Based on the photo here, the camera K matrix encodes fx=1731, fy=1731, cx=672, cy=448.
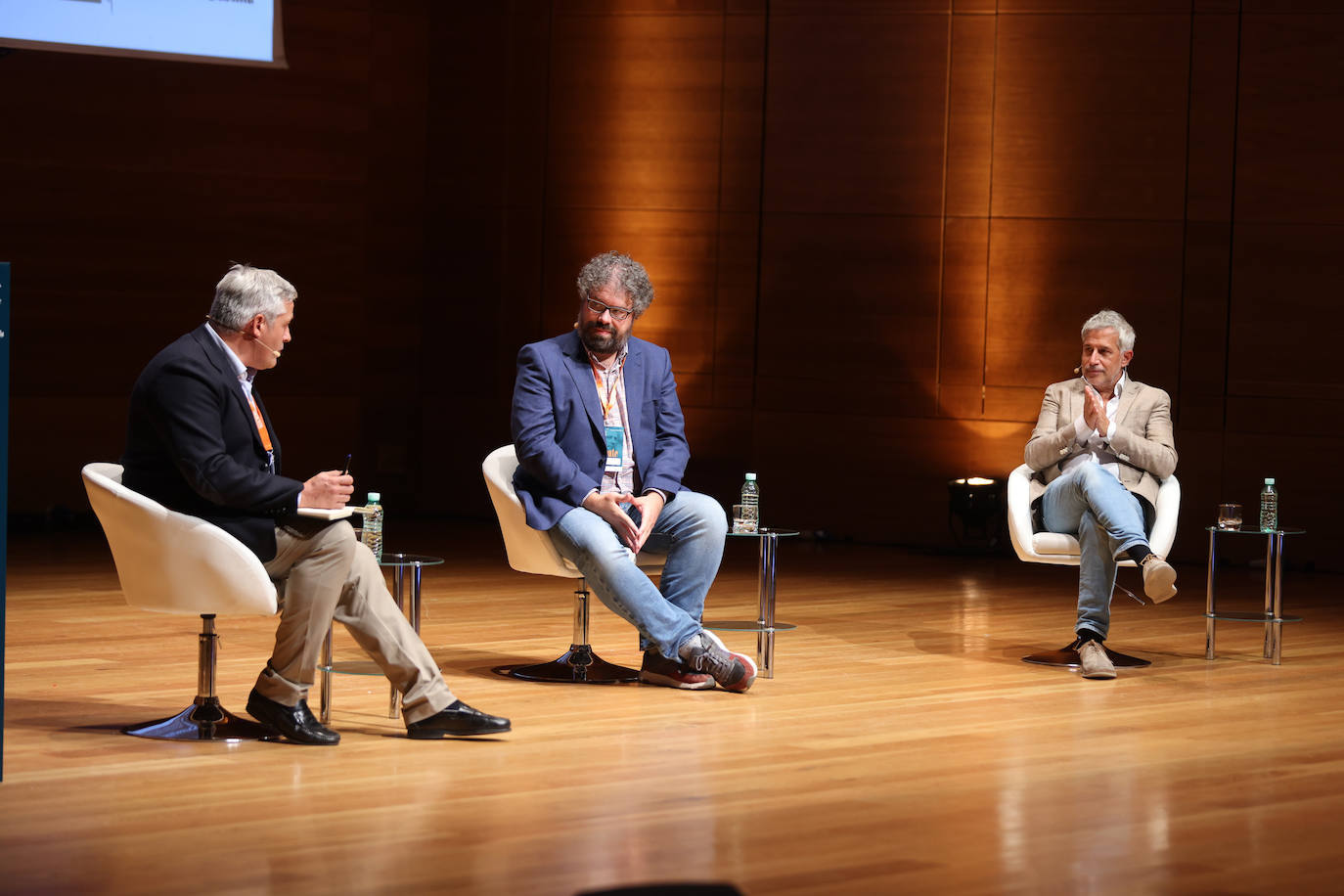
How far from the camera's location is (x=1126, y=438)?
5797 mm

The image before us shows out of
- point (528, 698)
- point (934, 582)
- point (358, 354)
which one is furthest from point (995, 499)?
point (528, 698)

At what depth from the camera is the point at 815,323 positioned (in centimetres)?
931

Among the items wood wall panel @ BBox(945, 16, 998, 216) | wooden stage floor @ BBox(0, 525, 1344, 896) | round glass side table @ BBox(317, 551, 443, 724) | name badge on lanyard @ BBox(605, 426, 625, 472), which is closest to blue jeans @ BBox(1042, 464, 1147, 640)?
wooden stage floor @ BBox(0, 525, 1344, 896)

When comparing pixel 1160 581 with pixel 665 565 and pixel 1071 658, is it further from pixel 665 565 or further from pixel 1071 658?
pixel 665 565

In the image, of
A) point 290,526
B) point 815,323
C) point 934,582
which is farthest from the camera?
point 815,323

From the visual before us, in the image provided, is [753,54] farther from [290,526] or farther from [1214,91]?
[290,526]

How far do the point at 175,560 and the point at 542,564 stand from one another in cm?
138

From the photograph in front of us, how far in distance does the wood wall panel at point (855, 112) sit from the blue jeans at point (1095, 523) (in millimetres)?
3613

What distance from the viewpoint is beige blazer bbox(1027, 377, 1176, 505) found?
5.81 m

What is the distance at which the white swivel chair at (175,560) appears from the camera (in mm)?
4059

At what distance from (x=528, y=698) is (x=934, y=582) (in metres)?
3.37

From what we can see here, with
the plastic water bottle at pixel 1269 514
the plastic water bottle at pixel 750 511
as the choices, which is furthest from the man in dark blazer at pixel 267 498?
the plastic water bottle at pixel 1269 514

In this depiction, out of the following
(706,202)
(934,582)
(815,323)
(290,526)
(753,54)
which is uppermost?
(753,54)

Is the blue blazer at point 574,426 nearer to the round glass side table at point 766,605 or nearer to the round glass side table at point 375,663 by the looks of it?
the round glass side table at point 766,605
